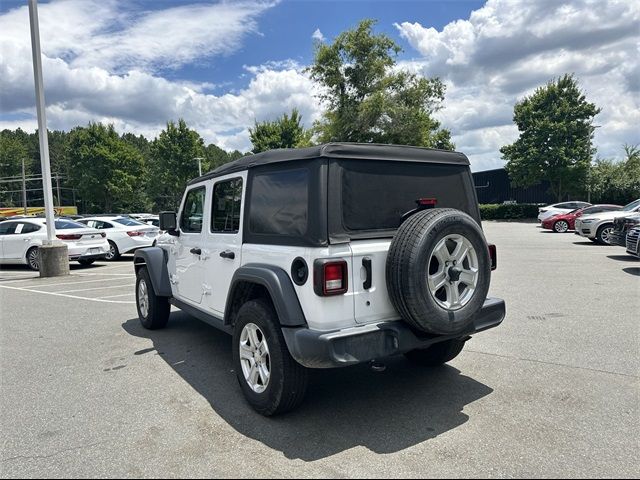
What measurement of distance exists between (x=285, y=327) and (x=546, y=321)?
420 cm

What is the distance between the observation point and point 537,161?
34438 mm

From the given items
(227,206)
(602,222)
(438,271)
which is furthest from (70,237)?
(602,222)

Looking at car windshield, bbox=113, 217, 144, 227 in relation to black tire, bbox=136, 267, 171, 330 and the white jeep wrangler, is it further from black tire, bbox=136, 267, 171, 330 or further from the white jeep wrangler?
the white jeep wrangler

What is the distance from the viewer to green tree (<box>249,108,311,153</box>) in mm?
42500

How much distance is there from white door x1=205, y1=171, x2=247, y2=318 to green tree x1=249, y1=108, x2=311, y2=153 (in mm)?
38608

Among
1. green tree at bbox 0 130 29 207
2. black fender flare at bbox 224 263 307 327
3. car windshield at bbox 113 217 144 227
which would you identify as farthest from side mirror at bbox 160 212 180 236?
green tree at bbox 0 130 29 207

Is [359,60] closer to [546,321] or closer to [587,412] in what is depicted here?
[546,321]

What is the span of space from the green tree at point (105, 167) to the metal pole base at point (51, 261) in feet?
127

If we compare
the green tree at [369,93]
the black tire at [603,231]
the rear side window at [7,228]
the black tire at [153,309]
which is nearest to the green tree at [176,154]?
the green tree at [369,93]

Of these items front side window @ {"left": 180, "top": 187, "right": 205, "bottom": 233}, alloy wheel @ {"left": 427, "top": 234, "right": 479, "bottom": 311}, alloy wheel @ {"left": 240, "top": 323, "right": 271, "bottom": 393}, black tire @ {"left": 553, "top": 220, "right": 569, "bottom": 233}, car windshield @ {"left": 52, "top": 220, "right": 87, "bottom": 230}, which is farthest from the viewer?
black tire @ {"left": 553, "top": 220, "right": 569, "bottom": 233}

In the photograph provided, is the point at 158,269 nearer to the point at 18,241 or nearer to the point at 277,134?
the point at 18,241

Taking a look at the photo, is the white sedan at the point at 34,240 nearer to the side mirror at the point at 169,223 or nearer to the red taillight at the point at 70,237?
the red taillight at the point at 70,237

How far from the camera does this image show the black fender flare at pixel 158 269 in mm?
5617

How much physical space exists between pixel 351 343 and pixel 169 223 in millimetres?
3106
